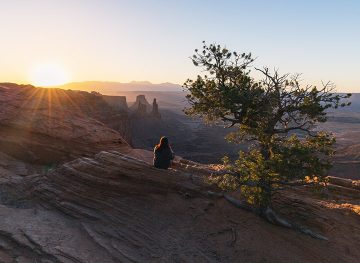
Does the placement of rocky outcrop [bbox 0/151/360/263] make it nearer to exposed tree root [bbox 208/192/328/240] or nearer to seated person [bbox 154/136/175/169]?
exposed tree root [bbox 208/192/328/240]

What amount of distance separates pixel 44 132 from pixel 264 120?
17.7 m

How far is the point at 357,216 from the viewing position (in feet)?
54.2

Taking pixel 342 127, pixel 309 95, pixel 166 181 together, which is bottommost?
pixel 342 127

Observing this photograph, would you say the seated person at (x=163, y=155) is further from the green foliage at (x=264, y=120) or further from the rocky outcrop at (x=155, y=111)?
the rocky outcrop at (x=155, y=111)

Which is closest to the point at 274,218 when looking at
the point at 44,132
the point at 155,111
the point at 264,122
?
the point at 264,122

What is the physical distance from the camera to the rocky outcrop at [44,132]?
26656 millimetres

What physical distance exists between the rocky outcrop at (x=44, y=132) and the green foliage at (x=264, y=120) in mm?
13697

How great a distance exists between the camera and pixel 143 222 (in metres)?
16.1

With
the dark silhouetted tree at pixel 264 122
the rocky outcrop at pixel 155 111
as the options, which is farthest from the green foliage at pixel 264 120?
the rocky outcrop at pixel 155 111

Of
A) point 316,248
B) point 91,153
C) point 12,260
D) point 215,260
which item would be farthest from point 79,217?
point 91,153

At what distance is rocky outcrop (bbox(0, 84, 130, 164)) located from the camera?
26.7m

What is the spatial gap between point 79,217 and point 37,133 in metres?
12.9

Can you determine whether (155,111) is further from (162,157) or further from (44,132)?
(162,157)

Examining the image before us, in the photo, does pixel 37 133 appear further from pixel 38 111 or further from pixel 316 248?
pixel 316 248
